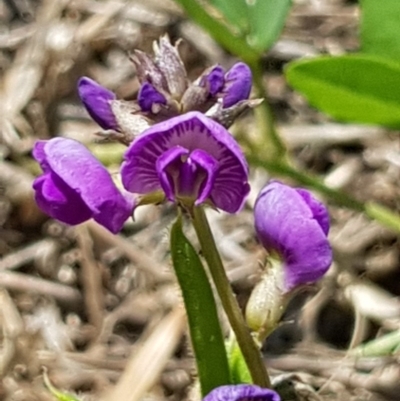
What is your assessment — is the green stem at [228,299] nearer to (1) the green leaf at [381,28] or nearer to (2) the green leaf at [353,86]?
(2) the green leaf at [353,86]

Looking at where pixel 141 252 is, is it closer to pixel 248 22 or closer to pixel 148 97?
pixel 248 22

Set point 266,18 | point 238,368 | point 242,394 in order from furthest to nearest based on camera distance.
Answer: point 266,18 → point 238,368 → point 242,394

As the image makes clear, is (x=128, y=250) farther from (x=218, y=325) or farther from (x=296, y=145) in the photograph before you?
(x=218, y=325)

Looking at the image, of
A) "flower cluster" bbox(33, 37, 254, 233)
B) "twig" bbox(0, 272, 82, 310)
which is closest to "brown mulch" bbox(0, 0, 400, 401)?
"twig" bbox(0, 272, 82, 310)

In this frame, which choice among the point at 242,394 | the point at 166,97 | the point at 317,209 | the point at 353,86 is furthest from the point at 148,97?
the point at 353,86

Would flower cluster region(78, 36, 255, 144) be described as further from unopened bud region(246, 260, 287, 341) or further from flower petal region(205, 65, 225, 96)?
unopened bud region(246, 260, 287, 341)

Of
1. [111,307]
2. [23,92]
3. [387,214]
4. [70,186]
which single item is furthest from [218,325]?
[23,92]
